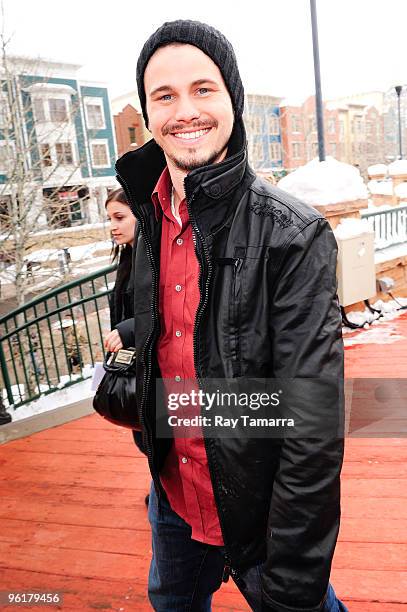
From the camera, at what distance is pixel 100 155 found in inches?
1152

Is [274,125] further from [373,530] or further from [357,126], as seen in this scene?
[373,530]

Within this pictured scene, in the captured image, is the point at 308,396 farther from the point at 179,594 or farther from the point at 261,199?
the point at 179,594

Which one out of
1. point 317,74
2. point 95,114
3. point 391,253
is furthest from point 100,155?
point 391,253

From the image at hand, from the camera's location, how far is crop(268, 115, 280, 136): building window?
135 ft

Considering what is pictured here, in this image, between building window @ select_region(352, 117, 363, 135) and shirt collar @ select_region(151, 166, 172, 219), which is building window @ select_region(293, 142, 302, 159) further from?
shirt collar @ select_region(151, 166, 172, 219)

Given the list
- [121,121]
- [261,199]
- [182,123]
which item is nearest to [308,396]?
[261,199]

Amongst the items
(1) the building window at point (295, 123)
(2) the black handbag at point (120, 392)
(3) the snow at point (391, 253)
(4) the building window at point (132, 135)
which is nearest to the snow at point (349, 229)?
(3) the snow at point (391, 253)

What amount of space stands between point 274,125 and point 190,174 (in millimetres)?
44073

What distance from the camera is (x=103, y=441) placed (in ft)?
12.1

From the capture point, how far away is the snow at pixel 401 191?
14.2 meters

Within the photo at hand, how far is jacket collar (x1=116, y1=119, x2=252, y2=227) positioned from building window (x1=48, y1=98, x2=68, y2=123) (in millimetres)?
26892

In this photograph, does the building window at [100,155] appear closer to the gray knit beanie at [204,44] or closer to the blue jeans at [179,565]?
the gray knit beanie at [204,44]

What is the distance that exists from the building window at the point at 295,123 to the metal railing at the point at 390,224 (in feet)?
129

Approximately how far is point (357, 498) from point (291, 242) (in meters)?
2.14
